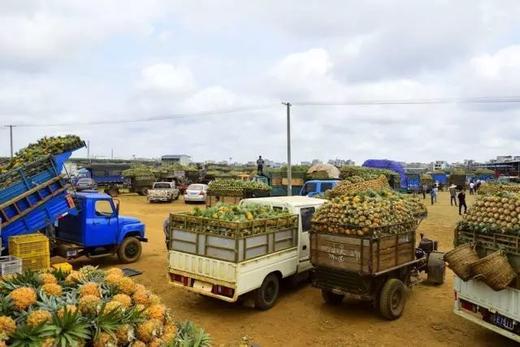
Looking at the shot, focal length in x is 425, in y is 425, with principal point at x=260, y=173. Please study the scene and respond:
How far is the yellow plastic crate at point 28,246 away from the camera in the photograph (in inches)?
374

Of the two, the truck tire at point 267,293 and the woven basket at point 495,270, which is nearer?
the woven basket at point 495,270

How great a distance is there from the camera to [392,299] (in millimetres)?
8070

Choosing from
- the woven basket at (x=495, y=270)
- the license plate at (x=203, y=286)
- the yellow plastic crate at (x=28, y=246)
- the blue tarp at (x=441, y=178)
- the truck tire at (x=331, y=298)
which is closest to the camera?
the woven basket at (x=495, y=270)

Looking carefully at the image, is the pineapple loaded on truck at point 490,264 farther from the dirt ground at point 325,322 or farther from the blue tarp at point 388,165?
the blue tarp at point 388,165

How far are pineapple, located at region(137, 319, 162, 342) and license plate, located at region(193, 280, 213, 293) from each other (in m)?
4.20

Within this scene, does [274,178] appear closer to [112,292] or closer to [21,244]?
[21,244]

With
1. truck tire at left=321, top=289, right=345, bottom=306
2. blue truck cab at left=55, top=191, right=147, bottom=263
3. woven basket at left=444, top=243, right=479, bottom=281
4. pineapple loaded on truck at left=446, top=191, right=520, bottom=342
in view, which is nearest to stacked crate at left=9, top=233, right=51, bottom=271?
blue truck cab at left=55, top=191, right=147, bottom=263

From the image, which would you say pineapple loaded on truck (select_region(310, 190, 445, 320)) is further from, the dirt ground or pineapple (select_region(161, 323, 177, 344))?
pineapple (select_region(161, 323, 177, 344))

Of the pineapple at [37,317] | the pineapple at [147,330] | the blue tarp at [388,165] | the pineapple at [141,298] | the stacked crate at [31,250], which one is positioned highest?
the blue tarp at [388,165]

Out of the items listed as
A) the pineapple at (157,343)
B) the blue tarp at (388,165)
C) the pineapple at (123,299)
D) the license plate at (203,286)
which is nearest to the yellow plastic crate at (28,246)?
the license plate at (203,286)

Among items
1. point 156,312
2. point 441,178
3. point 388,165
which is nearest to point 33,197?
point 156,312

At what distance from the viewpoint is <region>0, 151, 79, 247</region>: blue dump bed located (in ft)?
33.8

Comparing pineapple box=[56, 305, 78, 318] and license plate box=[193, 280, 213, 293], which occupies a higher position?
pineapple box=[56, 305, 78, 318]

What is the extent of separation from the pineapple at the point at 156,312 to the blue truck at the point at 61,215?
7.54m
